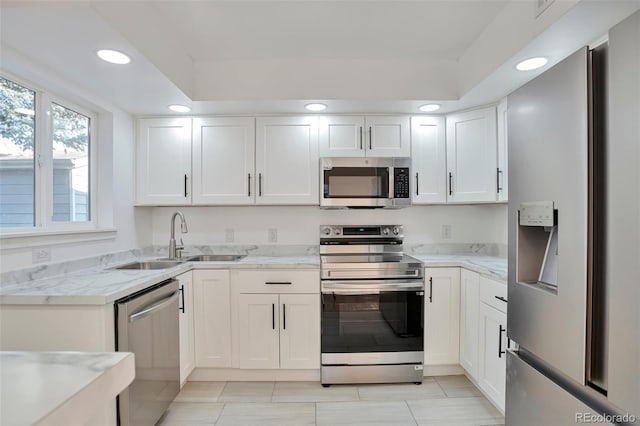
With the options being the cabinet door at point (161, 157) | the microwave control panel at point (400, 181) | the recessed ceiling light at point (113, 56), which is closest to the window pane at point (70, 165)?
the cabinet door at point (161, 157)

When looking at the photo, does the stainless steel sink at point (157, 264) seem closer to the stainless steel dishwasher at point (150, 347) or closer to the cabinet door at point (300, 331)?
the stainless steel dishwasher at point (150, 347)

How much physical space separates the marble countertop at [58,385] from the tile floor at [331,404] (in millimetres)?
1667

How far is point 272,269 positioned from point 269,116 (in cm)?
128

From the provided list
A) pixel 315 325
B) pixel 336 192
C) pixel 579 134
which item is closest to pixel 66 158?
pixel 336 192

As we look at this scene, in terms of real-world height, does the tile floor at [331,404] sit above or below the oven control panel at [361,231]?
below

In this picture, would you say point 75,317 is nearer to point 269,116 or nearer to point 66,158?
point 66,158

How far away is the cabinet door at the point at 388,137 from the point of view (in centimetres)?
270

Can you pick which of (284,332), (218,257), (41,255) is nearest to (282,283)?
(284,332)

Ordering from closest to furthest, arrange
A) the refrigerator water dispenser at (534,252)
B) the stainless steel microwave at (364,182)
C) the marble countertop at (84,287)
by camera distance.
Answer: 1. the refrigerator water dispenser at (534,252)
2. the marble countertop at (84,287)
3. the stainless steel microwave at (364,182)

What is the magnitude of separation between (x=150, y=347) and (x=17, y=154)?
1.35m

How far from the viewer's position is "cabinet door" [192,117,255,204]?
2.71 metres

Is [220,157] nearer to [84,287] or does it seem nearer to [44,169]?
[44,169]

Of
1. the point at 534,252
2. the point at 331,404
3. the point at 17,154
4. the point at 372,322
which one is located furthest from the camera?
the point at 372,322

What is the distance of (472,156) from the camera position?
8.41 feet
